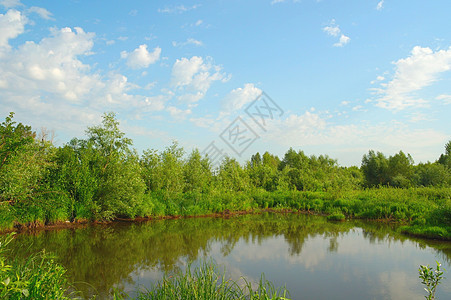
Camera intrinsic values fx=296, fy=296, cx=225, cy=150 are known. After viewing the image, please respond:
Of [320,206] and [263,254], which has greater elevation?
[320,206]

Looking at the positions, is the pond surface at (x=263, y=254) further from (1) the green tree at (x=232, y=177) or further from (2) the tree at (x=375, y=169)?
(2) the tree at (x=375, y=169)

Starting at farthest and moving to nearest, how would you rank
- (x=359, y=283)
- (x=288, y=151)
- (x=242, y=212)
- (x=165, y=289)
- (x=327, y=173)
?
(x=288, y=151)
(x=327, y=173)
(x=242, y=212)
(x=359, y=283)
(x=165, y=289)

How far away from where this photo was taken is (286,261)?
8391mm

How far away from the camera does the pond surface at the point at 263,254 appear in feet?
21.5

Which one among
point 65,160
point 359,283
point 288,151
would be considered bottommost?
point 359,283

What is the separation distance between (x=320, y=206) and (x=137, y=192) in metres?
Answer: 11.3

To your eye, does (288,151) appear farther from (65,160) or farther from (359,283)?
(359,283)

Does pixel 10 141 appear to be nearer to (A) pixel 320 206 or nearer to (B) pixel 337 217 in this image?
(B) pixel 337 217

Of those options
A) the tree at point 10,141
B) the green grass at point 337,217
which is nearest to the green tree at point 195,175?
the green grass at point 337,217

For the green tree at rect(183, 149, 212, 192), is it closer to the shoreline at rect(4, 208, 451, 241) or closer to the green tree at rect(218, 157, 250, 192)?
the green tree at rect(218, 157, 250, 192)

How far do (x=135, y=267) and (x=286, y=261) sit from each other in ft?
13.5

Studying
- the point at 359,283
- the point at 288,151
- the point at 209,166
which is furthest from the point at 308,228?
the point at 288,151

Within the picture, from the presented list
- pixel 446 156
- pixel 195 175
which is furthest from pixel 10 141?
pixel 446 156

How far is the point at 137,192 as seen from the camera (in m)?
14.7
